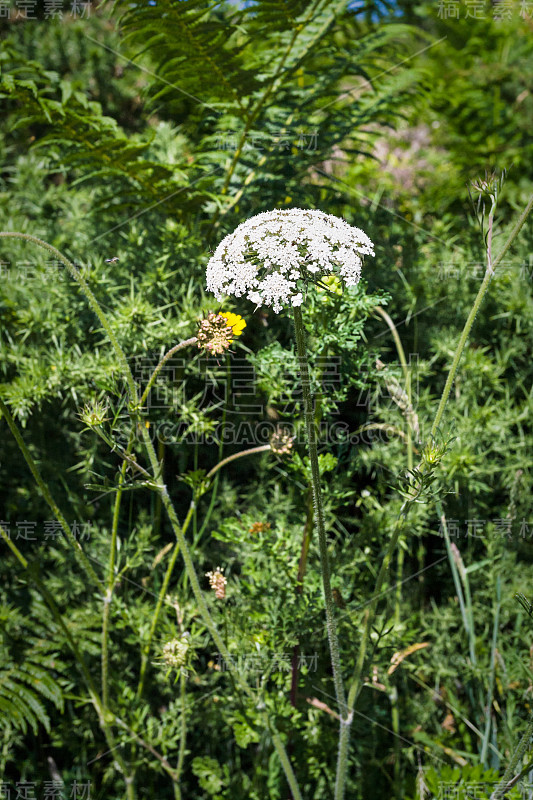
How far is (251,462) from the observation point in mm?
1853

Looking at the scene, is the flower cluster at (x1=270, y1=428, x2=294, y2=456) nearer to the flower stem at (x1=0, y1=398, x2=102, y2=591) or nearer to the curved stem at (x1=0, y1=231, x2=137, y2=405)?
the curved stem at (x1=0, y1=231, x2=137, y2=405)

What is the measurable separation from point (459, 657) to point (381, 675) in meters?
0.23

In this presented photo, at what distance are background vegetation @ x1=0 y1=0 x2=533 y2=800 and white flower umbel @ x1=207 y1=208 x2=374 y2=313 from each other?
0.35m

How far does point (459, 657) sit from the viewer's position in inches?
66.3

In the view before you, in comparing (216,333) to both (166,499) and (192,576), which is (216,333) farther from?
(192,576)

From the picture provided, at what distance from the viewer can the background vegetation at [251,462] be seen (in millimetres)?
1509

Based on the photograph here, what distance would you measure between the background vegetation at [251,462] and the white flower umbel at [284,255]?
355 millimetres

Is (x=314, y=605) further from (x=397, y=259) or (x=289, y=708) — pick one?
(x=397, y=259)

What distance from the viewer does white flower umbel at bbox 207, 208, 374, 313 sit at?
2.99 feet

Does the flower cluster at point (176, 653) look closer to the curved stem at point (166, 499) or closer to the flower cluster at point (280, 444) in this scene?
the curved stem at point (166, 499)

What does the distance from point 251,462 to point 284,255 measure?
3.32ft

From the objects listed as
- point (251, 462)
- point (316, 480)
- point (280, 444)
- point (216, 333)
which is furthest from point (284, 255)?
point (251, 462)

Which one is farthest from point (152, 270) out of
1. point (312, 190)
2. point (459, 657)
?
point (459, 657)

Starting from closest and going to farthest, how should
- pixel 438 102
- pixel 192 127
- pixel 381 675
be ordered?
pixel 381 675 < pixel 192 127 < pixel 438 102
